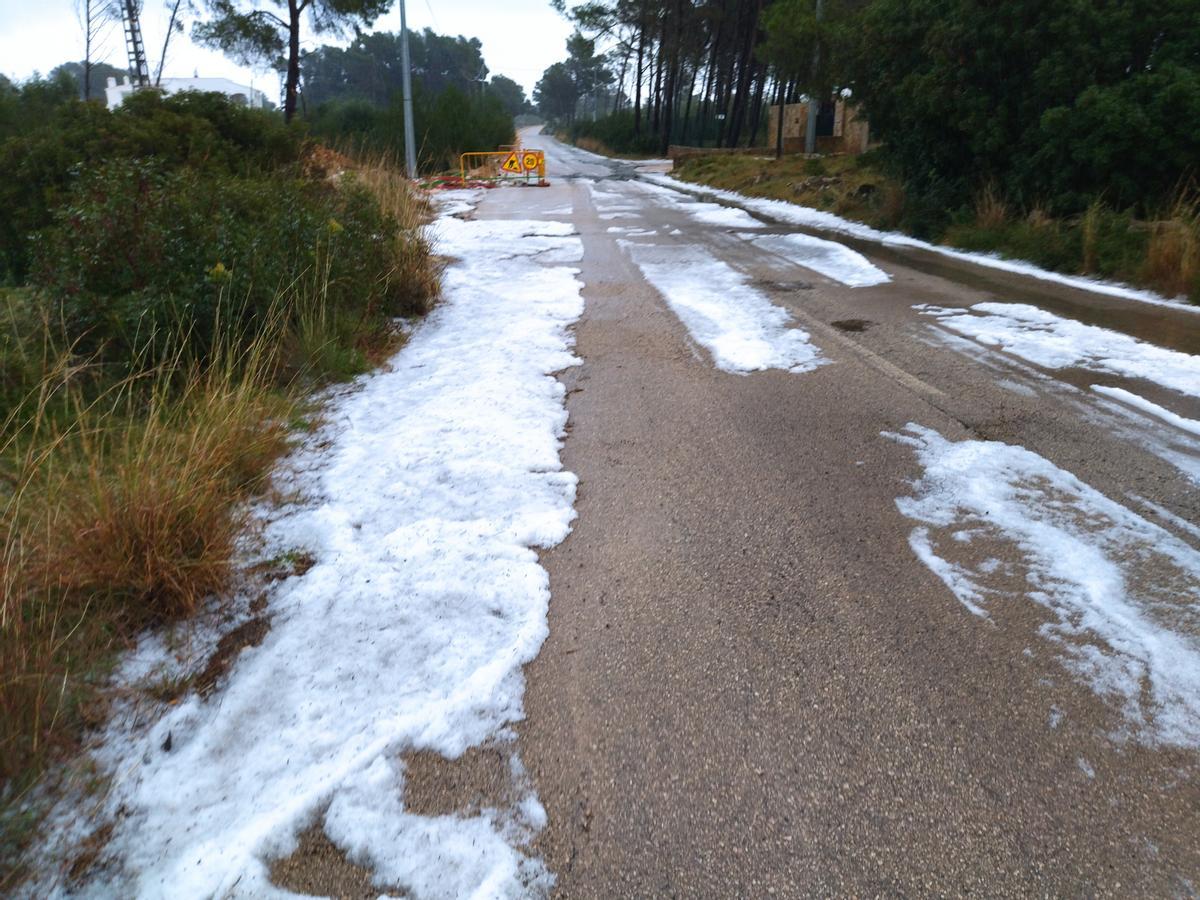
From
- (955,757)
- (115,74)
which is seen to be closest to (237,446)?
(955,757)

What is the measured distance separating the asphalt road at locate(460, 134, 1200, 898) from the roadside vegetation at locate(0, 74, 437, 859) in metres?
1.49

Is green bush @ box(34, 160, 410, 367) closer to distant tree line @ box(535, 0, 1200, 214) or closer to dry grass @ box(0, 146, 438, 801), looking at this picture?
dry grass @ box(0, 146, 438, 801)

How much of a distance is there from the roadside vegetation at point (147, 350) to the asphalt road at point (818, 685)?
58.8 inches

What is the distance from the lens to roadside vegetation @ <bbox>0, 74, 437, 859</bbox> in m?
3.07

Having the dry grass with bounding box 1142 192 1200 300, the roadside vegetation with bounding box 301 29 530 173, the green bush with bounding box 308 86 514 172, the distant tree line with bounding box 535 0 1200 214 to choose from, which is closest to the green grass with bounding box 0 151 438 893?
the dry grass with bounding box 1142 192 1200 300

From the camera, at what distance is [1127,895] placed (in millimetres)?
2150

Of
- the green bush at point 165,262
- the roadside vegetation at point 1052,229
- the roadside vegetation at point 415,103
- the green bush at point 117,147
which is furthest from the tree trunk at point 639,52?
the green bush at point 165,262

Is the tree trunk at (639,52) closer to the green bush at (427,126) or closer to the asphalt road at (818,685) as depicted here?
the green bush at (427,126)

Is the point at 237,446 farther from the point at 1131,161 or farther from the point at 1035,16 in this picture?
the point at 1035,16

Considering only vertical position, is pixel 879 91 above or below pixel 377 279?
above

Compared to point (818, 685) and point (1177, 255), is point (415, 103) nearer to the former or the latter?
point (1177, 255)

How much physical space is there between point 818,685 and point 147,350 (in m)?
4.95

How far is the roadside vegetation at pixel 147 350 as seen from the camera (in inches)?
121

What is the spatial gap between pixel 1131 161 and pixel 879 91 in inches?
192
